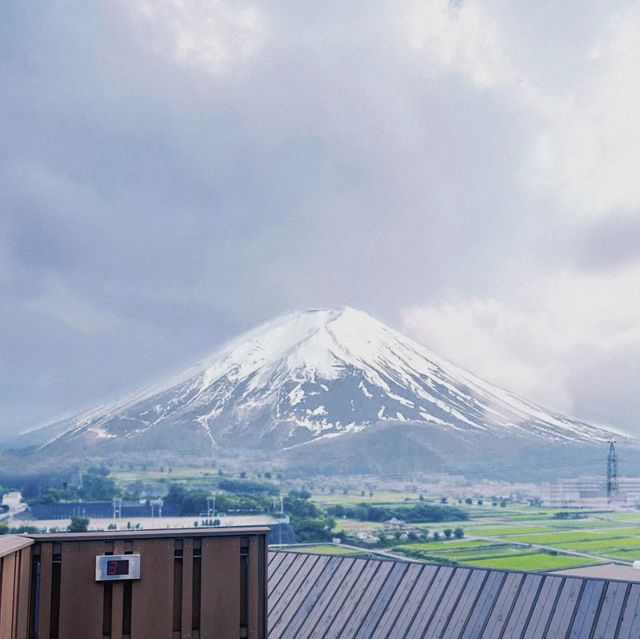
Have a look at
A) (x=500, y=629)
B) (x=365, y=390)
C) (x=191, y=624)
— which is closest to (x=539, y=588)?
(x=500, y=629)

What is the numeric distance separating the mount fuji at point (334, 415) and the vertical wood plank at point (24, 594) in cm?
12957

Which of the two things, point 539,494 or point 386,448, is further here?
point 386,448

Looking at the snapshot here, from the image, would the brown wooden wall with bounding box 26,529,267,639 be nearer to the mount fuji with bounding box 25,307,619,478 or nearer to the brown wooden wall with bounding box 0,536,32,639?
the brown wooden wall with bounding box 0,536,32,639

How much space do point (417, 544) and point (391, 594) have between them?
7407 cm

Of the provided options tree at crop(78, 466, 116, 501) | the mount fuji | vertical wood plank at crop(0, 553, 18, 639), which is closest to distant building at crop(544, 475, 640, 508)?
the mount fuji

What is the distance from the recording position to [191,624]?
9.76 meters

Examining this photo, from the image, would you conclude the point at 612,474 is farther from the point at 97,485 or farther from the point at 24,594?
the point at 24,594

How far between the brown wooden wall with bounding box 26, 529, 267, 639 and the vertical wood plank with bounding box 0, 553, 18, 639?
69cm

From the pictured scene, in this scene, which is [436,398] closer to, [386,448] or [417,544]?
[386,448]

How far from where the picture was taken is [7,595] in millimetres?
8547

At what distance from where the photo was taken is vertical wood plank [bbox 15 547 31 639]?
909 centimetres

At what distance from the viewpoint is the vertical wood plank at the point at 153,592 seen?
9602 millimetres

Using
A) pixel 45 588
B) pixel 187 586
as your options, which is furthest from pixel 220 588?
pixel 45 588

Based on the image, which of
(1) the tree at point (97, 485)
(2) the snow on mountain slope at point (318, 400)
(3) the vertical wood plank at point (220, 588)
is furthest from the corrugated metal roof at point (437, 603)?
(2) the snow on mountain slope at point (318, 400)
